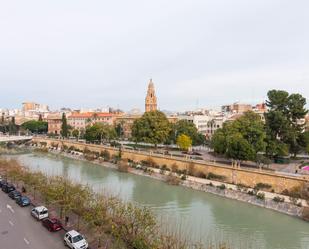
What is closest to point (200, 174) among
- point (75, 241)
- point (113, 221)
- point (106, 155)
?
point (113, 221)

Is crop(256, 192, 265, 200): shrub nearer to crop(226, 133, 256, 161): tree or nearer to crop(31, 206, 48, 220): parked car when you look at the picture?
crop(226, 133, 256, 161): tree

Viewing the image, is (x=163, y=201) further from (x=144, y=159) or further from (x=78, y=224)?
(x=144, y=159)

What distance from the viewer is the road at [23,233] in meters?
15.1

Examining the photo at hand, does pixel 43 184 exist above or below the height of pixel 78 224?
above

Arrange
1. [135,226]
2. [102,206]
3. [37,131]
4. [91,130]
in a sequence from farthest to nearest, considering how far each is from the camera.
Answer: [37,131], [91,130], [102,206], [135,226]

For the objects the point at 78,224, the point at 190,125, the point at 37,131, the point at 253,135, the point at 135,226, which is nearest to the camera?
the point at 135,226

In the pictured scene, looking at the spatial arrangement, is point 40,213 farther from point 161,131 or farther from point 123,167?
point 161,131

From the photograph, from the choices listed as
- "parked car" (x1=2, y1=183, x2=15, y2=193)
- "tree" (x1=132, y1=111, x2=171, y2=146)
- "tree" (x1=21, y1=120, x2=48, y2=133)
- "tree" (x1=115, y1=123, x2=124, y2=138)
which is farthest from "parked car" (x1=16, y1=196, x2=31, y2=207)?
"tree" (x1=21, y1=120, x2=48, y2=133)

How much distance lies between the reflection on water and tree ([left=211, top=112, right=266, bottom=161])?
22.0 ft

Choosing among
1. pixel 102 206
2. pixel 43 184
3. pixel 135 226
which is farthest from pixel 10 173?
pixel 135 226

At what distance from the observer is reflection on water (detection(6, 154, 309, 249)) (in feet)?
60.2

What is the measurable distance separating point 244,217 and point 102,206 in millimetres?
12276

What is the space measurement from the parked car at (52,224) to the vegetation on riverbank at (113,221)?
0.97 m

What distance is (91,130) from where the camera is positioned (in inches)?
2426
